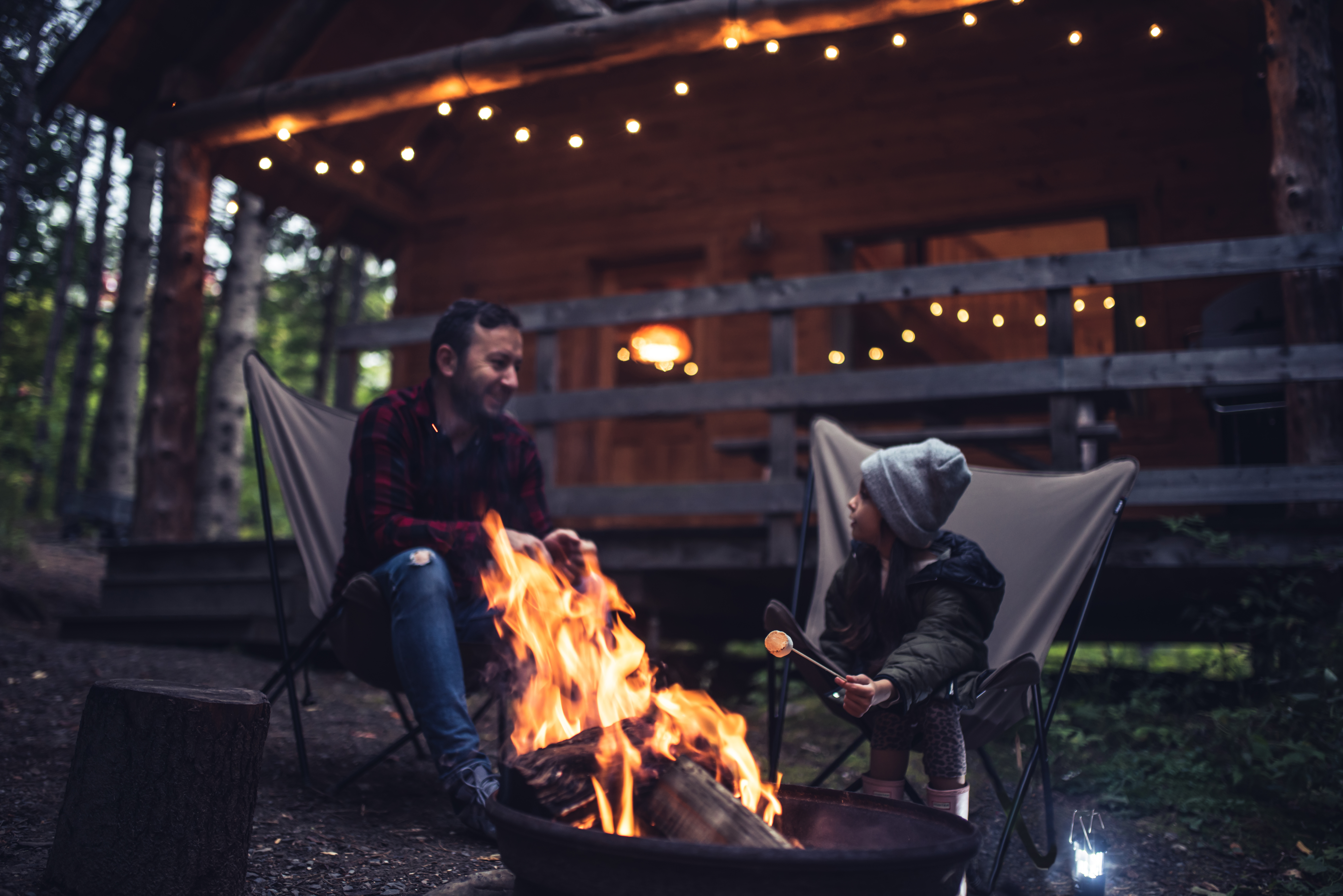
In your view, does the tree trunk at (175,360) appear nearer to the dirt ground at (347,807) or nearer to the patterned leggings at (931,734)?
the dirt ground at (347,807)

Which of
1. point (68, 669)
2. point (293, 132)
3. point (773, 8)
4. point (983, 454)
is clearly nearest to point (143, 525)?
point (68, 669)

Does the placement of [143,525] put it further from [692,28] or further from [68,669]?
[692,28]

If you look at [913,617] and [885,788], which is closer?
[885,788]

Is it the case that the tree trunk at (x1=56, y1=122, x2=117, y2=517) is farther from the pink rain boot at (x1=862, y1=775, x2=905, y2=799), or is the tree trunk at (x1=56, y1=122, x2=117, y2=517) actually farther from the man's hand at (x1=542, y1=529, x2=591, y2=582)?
the pink rain boot at (x1=862, y1=775, x2=905, y2=799)

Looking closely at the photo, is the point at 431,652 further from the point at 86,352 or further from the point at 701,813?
the point at 86,352

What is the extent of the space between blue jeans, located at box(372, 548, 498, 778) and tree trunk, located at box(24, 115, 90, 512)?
1129cm

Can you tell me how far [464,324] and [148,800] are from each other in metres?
1.43

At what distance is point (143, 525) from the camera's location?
5.06m

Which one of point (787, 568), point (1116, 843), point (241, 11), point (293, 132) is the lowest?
point (1116, 843)

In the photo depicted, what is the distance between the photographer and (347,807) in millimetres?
2338

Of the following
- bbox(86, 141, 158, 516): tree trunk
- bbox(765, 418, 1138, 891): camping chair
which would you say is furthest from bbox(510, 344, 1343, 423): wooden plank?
bbox(86, 141, 158, 516): tree trunk

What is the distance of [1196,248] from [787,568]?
6.52 ft

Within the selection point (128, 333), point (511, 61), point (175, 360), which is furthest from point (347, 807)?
point (128, 333)

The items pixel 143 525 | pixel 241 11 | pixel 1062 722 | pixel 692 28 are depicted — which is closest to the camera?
pixel 1062 722
